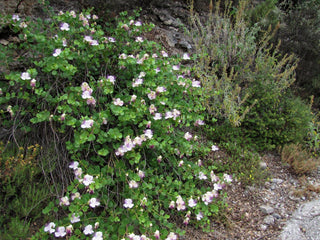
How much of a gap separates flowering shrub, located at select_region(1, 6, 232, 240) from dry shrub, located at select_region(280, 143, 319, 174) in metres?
1.30

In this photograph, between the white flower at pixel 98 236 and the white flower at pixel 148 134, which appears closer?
the white flower at pixel 98 236

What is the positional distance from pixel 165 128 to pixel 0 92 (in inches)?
54.4

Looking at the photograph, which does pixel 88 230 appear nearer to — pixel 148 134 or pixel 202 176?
pixel 148 134

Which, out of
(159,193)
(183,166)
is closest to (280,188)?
(183,166)

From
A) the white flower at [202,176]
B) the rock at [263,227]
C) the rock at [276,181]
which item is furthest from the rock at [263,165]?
the white flower at [202,176]

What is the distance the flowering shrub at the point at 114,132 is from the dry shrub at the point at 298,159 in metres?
1.30

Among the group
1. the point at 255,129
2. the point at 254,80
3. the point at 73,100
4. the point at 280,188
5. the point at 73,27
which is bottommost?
the point at 280,188

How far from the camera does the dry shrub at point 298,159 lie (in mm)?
3398

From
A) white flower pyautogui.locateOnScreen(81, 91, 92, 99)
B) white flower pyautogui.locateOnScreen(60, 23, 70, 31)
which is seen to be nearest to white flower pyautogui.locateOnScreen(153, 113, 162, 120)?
white flower pyautogui.locateOnScreen(81, 91, 92, 99)

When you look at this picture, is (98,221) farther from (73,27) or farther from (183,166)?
(73,27)

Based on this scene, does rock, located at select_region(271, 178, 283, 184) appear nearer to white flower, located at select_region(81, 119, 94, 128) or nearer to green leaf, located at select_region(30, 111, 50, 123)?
white flower, located at select_region(81, 119, 94, 128)

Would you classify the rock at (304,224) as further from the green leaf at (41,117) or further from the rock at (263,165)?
the green leaf at (41,117)

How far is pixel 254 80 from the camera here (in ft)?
12.7

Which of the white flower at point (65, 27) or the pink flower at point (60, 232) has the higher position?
the white flower at point (65, 27)
